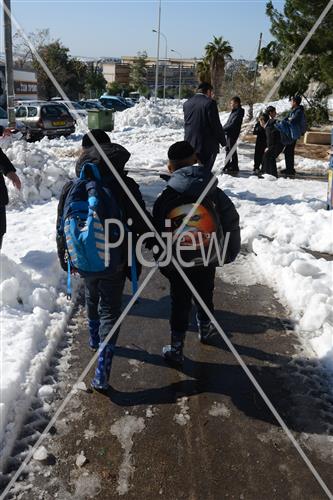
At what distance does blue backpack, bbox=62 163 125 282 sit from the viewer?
3.17 m

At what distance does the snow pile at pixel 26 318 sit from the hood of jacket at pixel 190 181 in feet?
5.47

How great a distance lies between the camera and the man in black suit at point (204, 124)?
7.17 meters

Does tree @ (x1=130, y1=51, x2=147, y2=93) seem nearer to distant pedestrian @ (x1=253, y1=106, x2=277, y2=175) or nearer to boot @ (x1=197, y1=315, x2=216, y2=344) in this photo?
distant pedestrian @ (x1=253, y1=106, x2=277, y2=175)

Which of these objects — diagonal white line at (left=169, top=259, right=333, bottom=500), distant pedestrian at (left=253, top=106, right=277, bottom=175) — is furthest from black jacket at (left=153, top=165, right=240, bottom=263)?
distant pedestrian at (left=253, top=106, right=277, bottom=175)

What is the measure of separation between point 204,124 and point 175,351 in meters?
4.27

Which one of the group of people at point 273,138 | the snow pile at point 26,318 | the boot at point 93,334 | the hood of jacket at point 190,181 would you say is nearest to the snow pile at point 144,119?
the group of people at point 273,138

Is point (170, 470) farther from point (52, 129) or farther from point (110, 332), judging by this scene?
point (52, 129)

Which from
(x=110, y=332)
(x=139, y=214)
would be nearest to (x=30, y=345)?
(x=110, y=332)

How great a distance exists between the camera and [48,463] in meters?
2.88

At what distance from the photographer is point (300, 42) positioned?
662 inches

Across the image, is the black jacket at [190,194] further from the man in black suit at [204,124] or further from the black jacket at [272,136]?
the black jacket at [272,136]

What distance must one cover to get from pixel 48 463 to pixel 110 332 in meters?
0.91

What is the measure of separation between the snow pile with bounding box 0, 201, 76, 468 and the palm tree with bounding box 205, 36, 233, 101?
110ft

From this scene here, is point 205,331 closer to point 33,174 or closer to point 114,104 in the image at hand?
point 33,174
